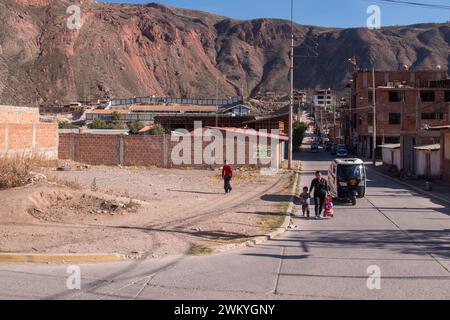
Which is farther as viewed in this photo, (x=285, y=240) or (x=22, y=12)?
(x=22, y=12)

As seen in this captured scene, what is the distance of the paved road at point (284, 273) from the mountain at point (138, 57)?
3312 inches

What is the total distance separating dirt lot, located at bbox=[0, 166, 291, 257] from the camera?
37.3 feet

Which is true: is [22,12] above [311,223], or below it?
above

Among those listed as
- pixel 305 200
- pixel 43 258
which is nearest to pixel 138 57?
pixel 305 200

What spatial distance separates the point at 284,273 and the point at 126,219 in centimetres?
692

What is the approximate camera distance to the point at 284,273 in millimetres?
9141

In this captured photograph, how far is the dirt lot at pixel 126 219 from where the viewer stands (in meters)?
11.4

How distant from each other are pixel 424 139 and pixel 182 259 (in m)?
42.5

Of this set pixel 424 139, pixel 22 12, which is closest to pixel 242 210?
pixel 424 139

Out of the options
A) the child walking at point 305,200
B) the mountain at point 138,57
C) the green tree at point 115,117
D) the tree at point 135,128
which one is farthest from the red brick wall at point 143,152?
the mountain at point 138,57

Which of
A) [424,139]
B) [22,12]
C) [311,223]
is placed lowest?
[311,223]

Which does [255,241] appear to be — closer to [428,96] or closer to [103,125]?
[428,96]

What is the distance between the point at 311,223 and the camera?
15.9m
